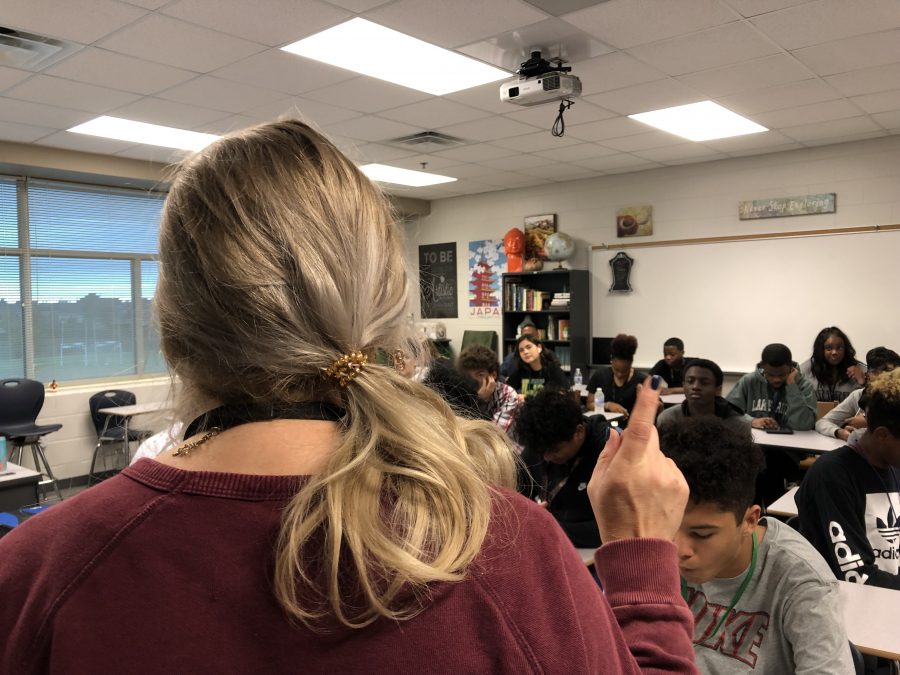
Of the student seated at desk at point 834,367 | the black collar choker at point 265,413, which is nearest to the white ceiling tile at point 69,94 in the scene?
the black collar choker at point 265,413

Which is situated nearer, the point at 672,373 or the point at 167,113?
the point at 167,113

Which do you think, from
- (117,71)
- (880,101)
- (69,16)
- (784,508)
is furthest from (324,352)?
(880,101)

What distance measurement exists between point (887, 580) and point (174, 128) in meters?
5.01

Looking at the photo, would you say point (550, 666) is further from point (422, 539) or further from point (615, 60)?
point (615, 60)

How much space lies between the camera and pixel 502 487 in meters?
0.60

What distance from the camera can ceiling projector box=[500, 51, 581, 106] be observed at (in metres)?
3.53

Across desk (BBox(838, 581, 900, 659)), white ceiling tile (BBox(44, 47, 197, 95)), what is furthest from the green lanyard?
white ceiling tile (BBox(44, 47, 197, 95))

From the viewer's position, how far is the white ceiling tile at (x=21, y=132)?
193 inches

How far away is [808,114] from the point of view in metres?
4.80

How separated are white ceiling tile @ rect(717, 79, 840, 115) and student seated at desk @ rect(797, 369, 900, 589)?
8.78 feet

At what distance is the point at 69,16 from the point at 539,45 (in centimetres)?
219

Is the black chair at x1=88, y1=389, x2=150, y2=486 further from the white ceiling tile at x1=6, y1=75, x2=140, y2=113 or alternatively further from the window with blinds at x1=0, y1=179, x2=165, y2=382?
the white ceiling tile at x1=6, y1=75, x2=140, y2=113

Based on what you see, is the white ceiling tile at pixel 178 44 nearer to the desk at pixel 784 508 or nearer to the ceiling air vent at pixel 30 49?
the ceiling air vent at pixel 30 49

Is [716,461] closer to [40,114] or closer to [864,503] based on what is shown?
[864,503]
